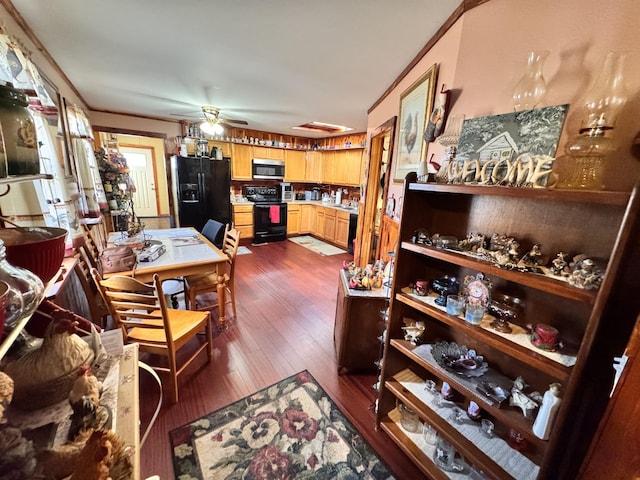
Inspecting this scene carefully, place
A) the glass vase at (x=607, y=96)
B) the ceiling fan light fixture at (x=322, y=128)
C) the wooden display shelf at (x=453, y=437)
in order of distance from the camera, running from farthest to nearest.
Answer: the ceiling fan light fixture at (x=322, y=128), the wooden display shelf at (x=453, y=437), the glass vase at (x=607, y=96)

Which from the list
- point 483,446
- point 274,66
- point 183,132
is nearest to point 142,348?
point 483,446

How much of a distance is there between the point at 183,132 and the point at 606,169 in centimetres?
542

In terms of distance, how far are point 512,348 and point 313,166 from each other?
563 cm

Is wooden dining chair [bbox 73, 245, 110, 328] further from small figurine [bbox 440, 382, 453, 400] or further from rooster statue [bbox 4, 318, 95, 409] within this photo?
small figurine [bbox 440, 382, 453, 400]

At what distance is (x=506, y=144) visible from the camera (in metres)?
0.98

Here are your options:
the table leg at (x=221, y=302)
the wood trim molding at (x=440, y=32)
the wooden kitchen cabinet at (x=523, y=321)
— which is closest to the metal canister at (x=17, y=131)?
the wooden kitchen cabinet at (x=523, y=321)

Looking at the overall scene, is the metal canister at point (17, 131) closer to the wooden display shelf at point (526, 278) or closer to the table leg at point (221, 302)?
the wooden display shelf at point (526, 278)

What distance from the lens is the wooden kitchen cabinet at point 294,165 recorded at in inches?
226

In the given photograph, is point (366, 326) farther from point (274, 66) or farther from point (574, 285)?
point (274, 66)

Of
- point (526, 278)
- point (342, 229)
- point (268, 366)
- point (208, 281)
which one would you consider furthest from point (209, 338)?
point (342, 229)

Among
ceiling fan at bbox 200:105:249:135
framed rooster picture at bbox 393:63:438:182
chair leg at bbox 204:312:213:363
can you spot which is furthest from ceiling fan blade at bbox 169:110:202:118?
chair leg at bbox 204:312:213:363

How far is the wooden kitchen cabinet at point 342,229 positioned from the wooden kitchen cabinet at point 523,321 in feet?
A: 11.8

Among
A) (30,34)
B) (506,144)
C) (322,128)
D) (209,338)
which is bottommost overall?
(209,338)

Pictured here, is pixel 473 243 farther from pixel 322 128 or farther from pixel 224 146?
pixel 224 146
